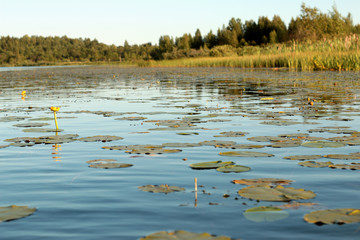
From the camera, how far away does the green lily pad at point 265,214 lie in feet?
9.36

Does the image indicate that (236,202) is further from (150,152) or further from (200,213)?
(150,152)

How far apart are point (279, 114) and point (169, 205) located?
561 cm

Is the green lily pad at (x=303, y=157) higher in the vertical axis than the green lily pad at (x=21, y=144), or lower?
lower

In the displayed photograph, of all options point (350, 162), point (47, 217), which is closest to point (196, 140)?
point (350, 162)

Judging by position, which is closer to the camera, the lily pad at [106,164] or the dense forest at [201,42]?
the lily pad at [106,164]

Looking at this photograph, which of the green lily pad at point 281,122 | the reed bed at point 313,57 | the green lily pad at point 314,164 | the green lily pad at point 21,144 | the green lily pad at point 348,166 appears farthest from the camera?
the reed bed at point 313,57

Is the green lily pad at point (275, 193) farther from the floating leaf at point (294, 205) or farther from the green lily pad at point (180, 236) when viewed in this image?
the green lily pad at point (180, 236)

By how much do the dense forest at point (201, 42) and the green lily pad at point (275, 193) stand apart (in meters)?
33.2

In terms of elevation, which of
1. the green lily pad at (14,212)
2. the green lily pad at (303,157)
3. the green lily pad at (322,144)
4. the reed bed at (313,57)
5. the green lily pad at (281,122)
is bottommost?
the green lily pad at (303,157)

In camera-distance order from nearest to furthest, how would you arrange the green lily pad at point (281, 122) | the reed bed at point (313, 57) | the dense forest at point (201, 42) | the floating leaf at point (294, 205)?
the floating leaf at point (294, 205), the green lily pad at point (281, 122), the reed bed at point (313, 57), the dense forest at point (201, 42)

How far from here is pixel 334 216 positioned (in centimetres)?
279

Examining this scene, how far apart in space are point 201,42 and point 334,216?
100721mm

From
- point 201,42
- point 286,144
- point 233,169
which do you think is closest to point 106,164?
point 233,169

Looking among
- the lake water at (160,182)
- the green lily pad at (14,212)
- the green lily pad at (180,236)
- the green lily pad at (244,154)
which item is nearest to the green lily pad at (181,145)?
the lake water at (160,182)
